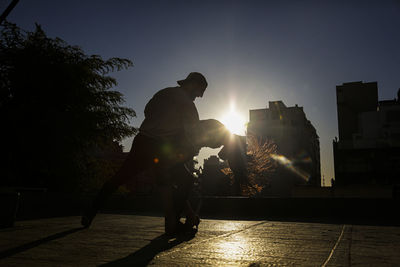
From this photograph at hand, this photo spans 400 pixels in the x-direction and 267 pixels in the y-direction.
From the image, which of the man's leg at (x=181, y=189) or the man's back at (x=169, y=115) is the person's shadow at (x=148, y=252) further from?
the man's back at (x=169, y=115)

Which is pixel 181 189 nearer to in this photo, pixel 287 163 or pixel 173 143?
pixel 173 143

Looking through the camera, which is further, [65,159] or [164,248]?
[65,159]

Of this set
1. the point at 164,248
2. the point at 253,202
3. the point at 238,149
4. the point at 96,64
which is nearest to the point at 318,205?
the point at 253,202

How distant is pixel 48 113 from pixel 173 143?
565 cm

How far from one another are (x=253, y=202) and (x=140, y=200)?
233 centimetres

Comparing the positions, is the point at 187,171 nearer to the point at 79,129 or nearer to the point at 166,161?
the point at 166,161

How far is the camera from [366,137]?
132 ft

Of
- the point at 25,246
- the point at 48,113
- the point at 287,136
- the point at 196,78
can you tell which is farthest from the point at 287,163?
the point at 25,246

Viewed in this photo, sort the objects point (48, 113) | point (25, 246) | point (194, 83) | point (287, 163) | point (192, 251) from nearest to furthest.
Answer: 1. point (192, 251)
2. point (25, 246)
3. point (194, 83)
4. point (48, 113)
5. point (287, 163)

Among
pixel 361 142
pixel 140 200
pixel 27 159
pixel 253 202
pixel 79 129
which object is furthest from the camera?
pixel 361 142

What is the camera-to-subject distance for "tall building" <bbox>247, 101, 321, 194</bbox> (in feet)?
184

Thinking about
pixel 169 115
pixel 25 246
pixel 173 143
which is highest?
pixel 169 115

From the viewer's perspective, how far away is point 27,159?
7418mm

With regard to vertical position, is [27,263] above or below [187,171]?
below
